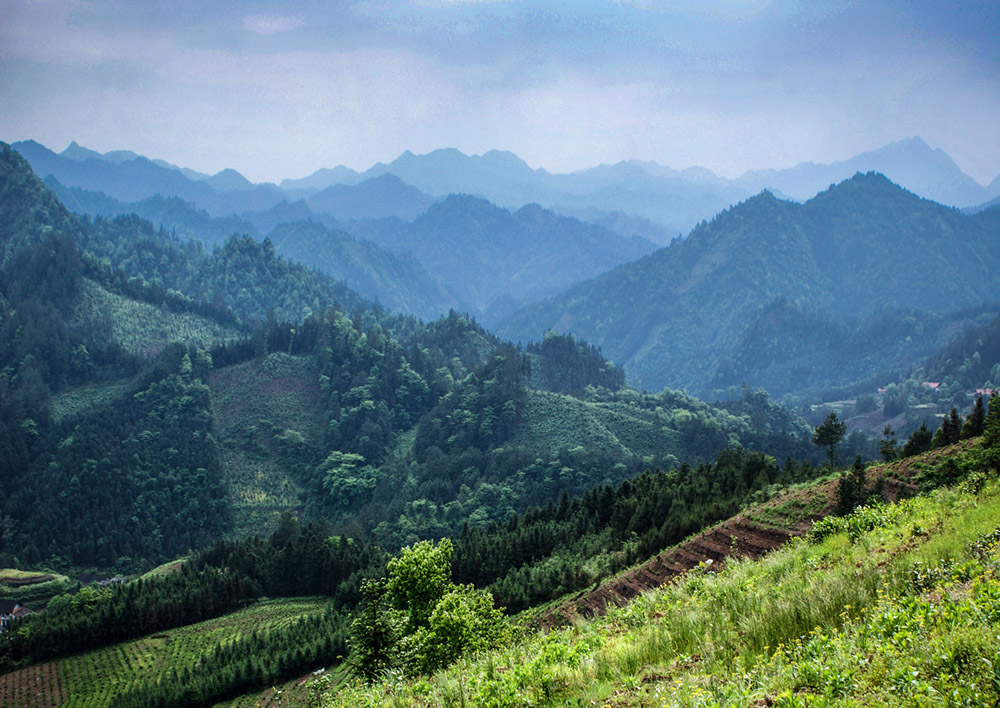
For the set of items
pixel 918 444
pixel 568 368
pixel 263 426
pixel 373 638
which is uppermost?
pixel 918 444

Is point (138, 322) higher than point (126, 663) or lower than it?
higher

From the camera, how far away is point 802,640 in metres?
9.98

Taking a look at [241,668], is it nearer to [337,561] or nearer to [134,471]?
[337,561]

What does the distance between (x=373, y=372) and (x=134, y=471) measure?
48166 mm

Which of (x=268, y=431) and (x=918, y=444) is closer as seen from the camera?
(x=918, y=444)

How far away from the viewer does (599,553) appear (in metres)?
44.8

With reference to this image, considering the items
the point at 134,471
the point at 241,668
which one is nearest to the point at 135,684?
the point at 241,668

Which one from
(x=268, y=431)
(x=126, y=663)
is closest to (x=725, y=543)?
(x=126, y=663)

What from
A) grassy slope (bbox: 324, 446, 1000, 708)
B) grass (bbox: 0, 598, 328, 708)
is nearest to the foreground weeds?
grassy slope (bbox: 324, 446, 1000, 708)

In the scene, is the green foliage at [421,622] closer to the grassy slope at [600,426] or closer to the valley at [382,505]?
the valley at [382,505]

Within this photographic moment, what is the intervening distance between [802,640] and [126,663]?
194 feet

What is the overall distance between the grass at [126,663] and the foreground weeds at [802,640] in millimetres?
45306

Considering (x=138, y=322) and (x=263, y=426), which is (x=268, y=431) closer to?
(x=263, y=426)

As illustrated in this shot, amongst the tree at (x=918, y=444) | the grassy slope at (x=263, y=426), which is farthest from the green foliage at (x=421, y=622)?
the grassy slope at (x=263, y=426)
